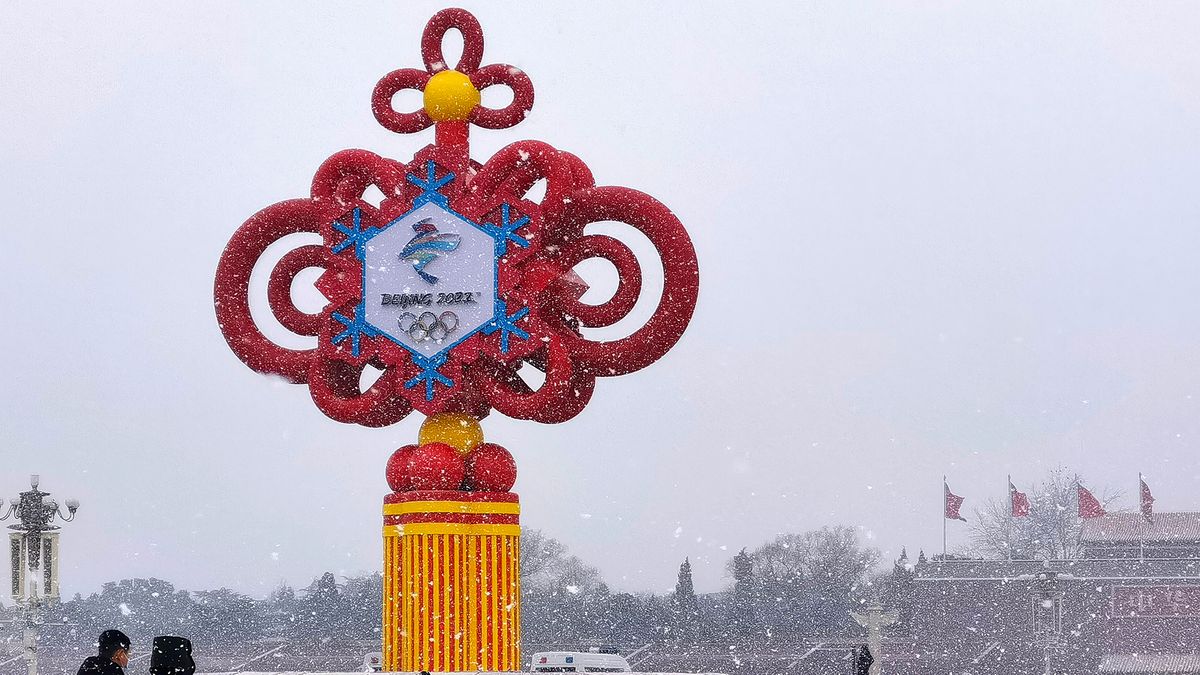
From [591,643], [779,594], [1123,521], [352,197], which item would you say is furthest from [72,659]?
[352,197]

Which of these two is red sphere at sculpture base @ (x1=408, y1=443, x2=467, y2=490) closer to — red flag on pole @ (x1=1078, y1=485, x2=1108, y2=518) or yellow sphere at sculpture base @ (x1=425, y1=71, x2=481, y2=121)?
yellow sphere at sculpture base @ (x1=425, y1=71, x2=481, y2=121)

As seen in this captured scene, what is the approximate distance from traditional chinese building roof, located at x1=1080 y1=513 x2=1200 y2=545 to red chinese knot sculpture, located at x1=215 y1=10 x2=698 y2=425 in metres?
43.1

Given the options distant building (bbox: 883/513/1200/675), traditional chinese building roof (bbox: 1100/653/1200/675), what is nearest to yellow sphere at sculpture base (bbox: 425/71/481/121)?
distant building (bbox: 883/513/1200/675)

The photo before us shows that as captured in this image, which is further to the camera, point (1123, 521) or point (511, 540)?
point (1123, 521)

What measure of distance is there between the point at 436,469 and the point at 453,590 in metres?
1.11

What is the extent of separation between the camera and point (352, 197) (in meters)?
14.6

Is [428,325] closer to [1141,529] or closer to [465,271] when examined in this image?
[465,271]

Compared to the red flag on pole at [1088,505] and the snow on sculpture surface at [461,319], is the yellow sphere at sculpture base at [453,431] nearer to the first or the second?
the snow on sculpture surface at [461,319]

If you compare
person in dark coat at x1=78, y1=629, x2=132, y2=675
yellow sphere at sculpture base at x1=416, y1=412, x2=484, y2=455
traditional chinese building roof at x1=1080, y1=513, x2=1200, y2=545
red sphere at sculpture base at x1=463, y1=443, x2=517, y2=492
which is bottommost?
traditional chinese building roof at x1=1080, y1=513, x2=1200, y2=545

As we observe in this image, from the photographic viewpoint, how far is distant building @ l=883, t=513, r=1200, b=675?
4912 centimetres

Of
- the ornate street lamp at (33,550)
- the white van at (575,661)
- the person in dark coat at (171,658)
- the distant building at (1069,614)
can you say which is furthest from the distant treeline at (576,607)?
the person in dark coat at (171,658)

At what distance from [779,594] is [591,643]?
1866 cm

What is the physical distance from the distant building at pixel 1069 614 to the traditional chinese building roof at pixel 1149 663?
3 cm

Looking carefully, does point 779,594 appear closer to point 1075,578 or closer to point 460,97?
point 1075,578
